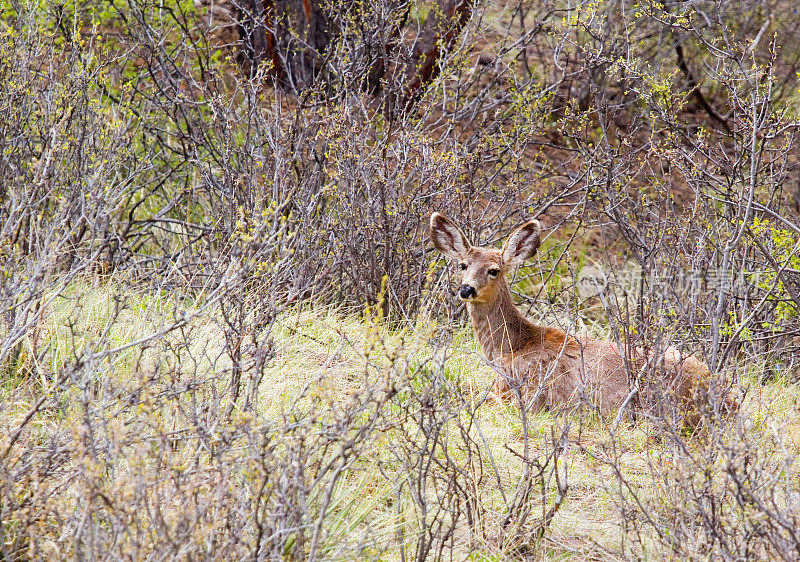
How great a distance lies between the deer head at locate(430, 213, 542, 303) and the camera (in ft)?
21.4

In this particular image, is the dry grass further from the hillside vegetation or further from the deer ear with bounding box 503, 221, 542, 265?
the deer ear with bounding box 503, 221, 542, 265

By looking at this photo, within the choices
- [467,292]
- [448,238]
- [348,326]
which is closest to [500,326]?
[467,292]

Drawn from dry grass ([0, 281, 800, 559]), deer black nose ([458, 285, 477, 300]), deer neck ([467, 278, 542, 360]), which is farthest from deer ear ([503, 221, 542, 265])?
dry grass ([0, 281, 800, 559])

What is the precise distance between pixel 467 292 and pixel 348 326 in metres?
1.11

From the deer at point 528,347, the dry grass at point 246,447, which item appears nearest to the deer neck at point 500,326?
the deer at point 528,347

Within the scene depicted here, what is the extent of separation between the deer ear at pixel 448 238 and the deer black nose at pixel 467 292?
0.48m

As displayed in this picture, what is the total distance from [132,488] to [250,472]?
0.44m

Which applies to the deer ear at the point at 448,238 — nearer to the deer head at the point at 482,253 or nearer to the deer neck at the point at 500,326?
the deer head at the point at 482,253

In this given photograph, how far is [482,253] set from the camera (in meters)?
6.76

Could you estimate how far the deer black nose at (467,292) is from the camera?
6.36 m

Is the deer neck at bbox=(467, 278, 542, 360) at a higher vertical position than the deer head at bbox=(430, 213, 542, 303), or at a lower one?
lower

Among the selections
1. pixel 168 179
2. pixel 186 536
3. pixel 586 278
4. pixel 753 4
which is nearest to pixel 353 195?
pixel 168 179

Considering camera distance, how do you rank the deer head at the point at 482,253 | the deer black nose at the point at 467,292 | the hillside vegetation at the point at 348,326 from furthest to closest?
the deer head at the point at 482,253, the deer black nose at the point at 467,292, the hillside vegetation at the point at 348,326

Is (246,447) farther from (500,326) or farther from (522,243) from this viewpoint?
(522,243)
